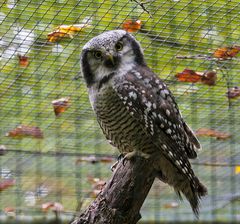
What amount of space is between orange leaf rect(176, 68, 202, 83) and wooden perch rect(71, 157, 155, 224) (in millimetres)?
1622

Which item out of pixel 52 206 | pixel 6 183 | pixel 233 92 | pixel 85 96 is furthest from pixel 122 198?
pixel 52 206

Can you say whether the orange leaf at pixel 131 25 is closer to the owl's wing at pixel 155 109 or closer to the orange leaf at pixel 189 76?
the orange leaf at pixel 189 76

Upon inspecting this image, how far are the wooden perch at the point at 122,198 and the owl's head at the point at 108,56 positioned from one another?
0.63m

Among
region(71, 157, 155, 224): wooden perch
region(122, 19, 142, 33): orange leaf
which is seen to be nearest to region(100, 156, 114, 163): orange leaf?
region(122, 19, 142, 33): orange leaf

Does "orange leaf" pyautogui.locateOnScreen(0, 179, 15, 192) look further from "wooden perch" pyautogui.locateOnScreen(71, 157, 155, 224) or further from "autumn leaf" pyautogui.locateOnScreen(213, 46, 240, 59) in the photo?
"wooden perch" pyautogui.locateOnScreen(71, 157, 155, 224)

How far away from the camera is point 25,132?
15.2 ft

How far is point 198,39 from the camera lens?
12.9 ft

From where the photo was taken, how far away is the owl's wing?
2.95 meters

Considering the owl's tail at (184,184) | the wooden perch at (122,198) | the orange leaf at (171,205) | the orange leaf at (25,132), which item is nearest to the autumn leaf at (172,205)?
the orange leaf at (171,205)

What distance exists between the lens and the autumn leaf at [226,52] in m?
4.01

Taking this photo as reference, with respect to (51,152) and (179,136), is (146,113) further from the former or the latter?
(51,152)

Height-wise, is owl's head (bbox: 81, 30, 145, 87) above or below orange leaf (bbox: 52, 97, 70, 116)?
above

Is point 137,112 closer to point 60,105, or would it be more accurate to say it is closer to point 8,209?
point 60,105

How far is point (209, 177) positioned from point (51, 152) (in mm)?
1559
